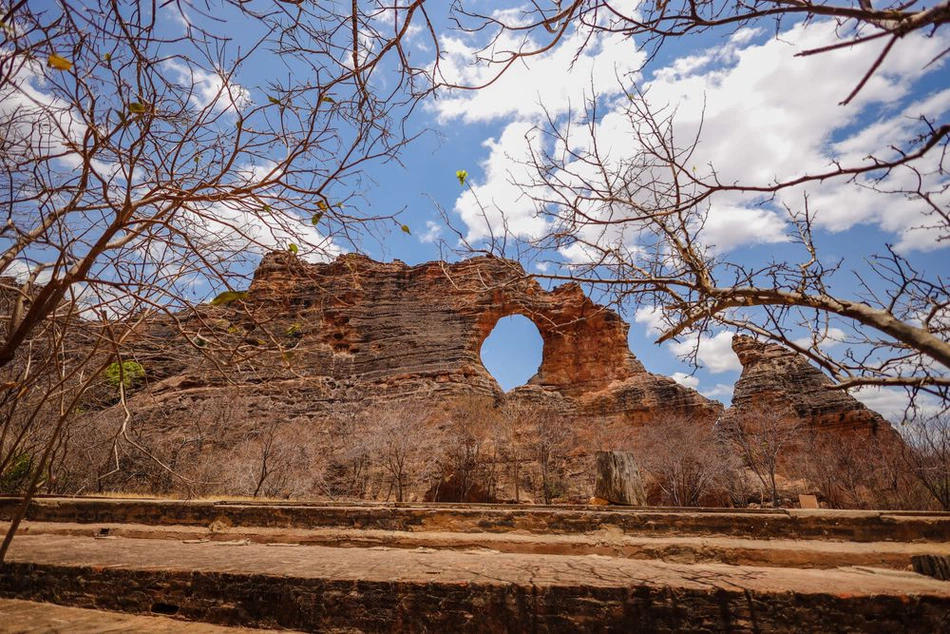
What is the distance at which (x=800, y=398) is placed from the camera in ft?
95.2

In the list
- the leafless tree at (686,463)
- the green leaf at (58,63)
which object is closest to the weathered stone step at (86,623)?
the green leaf at (58,63)

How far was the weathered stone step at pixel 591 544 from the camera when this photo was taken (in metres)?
4.86

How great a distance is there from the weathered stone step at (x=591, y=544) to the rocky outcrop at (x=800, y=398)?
2234 centimetres

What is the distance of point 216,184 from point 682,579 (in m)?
3.41

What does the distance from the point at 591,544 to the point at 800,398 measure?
95.9 ft

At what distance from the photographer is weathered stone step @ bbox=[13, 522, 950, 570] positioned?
A: 486 cm

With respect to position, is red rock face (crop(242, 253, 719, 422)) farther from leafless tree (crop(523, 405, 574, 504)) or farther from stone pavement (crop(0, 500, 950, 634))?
stone pavement (crop(0, 500, 950, 634))

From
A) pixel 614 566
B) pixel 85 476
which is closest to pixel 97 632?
pixel 614 566

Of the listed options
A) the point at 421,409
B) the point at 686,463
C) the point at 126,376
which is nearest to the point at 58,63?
the point at 126,376

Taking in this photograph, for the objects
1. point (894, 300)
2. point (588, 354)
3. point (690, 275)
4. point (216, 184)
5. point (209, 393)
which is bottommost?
point (894, 300)

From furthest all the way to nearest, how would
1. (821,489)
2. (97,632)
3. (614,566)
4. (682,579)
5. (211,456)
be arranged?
(821,489) < (211,456) < (614,566) < (682,579) < (97,632)

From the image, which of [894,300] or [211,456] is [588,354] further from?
[894,300]

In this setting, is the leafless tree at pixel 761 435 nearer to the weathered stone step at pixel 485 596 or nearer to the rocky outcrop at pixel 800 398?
the rocky outcrop at pixel 800 398

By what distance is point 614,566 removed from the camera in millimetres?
3664
